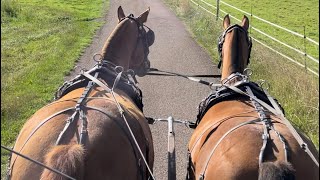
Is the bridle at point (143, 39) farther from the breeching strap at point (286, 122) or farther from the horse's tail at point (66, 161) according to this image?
the horse's tail at point (66, 161)

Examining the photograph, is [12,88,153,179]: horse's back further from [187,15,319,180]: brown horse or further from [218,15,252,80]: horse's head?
[218,15,252,80]: horse's head

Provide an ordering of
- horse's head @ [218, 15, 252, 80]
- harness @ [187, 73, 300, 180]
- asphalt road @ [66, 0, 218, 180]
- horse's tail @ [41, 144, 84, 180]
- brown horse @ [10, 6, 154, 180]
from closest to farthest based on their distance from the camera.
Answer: horse's tail @ [41, 144, 84, 180]
brown horse @ [10, 6, 154, 180]
harness @ [187, 73, 300, 180]
horse's head @ [218, 15, 252, 80]
asphalt road @ [66, 0, 218, 180]

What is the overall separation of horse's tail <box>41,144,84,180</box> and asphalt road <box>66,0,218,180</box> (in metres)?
3.12

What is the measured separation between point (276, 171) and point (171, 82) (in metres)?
7.43

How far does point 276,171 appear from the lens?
274cm

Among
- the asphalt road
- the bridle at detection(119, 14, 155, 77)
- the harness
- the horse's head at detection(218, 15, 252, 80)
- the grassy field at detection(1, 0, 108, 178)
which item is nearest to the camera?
the harness

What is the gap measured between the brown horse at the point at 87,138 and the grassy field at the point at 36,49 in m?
2.45

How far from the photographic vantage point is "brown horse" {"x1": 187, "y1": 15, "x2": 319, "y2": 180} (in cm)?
292

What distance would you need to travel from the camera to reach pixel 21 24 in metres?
16.9

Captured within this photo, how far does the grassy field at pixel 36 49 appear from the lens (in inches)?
309

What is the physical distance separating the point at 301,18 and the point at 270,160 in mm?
14219

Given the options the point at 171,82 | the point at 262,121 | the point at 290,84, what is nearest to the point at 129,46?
the point at 262,121

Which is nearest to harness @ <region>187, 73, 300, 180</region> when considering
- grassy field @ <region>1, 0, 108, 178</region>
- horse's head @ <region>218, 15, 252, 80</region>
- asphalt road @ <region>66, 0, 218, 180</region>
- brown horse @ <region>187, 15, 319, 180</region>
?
brown horse @ <region>187, 15, 319, 180</region>

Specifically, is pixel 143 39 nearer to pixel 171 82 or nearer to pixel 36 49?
pixel 171 82
